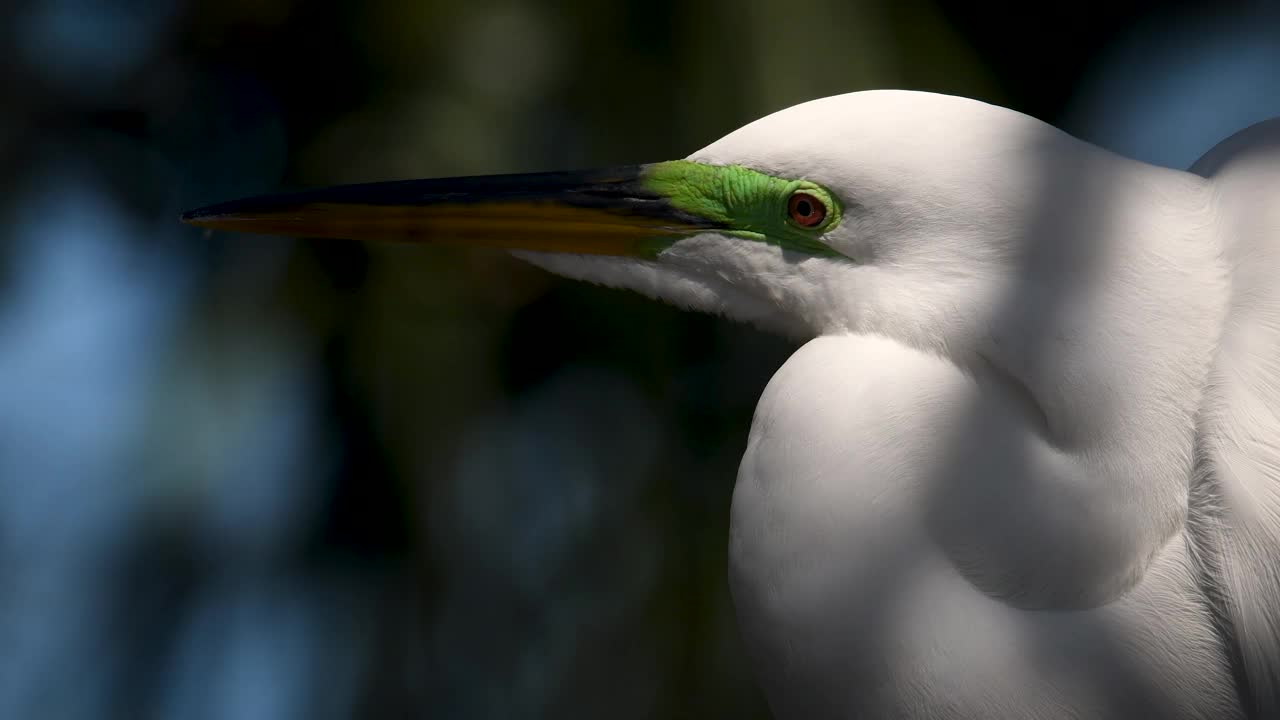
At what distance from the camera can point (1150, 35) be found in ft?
5.32

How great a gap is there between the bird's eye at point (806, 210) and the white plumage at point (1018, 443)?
2 centimetres

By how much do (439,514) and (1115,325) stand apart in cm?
107

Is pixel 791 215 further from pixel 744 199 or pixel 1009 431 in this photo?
pixel 1009 431

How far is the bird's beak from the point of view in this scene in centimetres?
90

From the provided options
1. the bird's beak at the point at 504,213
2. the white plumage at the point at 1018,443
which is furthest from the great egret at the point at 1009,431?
the bird's beak at the point at 504,213

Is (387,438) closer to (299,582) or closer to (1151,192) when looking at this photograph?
(299,582)

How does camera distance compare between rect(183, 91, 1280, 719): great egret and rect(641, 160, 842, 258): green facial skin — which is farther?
rect(641, 160, 842, 258): green facial skin

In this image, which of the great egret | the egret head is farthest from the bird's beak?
the great egret

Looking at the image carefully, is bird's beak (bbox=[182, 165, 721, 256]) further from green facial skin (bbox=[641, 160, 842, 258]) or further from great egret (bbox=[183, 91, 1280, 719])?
great egret (bbox=[183, 91, 1280, 719])

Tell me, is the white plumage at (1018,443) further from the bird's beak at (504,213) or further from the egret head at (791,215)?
the bird's beak at (504,213)

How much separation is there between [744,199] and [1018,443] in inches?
11.8

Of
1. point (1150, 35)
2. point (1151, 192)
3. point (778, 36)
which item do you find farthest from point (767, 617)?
point (1150, 35)

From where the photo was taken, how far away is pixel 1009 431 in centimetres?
73

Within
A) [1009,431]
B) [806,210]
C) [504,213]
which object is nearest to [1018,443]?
[1009,431]
